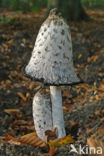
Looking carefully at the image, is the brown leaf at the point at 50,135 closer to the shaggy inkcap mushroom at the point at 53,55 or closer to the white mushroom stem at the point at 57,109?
the white mushroom stem at the point at 57,109

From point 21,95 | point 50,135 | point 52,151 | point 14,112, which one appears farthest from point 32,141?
point 21,95

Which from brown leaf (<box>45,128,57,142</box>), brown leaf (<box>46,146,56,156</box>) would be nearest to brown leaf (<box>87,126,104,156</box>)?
brown leaf (<box>46,146,56,156</box>)

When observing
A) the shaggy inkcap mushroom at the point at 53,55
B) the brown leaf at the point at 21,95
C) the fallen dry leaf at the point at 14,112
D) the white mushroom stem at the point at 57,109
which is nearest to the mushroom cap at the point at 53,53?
the shaggy inkcap mushroom at the point at 53,55

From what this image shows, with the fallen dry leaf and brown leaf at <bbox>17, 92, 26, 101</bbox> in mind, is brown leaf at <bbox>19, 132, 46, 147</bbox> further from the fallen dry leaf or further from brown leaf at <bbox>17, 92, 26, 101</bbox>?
brown leaf at <bbox>17, 92, 26, 101</bbox>

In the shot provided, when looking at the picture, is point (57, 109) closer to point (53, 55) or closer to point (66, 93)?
point (53, 55)

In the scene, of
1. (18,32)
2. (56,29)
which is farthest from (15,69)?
(56,29)

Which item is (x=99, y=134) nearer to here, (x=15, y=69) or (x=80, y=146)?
(x=80, y=146)

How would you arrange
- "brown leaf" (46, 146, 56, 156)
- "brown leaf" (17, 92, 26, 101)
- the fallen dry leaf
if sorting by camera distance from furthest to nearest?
"brown leaf" (17, 92, 26, 101)
the fallen dry leaf
"brown leaf" (46, 146, 56, 156)
